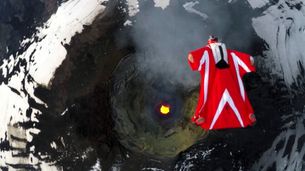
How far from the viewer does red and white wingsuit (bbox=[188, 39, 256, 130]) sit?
1709 millimetres

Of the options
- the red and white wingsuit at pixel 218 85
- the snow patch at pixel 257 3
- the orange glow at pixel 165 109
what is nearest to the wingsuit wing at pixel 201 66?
the red and white wingsuit at pixel 218 85

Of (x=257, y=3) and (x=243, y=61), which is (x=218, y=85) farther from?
(x=257, y=3)

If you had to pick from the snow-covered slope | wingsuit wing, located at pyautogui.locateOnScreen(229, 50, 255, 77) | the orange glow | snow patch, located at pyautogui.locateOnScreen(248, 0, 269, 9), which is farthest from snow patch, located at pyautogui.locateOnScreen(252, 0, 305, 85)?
the snow-covered slope

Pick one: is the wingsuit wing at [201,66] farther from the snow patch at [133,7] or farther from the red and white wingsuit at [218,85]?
the snow patch at [133,7]

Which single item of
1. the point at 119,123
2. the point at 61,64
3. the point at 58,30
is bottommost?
the point at 119,123

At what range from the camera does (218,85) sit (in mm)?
1708

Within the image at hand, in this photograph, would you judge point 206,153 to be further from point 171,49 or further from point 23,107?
point 23,107

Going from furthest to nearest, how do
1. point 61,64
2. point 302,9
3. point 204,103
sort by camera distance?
1. point 302,9
2. point 61,64
3. point 204,103

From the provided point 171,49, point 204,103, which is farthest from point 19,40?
point 204,103

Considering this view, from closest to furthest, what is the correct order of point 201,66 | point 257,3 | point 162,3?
1. point 201,66
2. point 162,3
3. point 257,3

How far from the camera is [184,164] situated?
1.81m

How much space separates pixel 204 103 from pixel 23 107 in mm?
793

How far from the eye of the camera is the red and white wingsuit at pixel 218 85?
1.71m

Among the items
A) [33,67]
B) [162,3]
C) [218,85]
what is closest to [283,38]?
[218,85]
